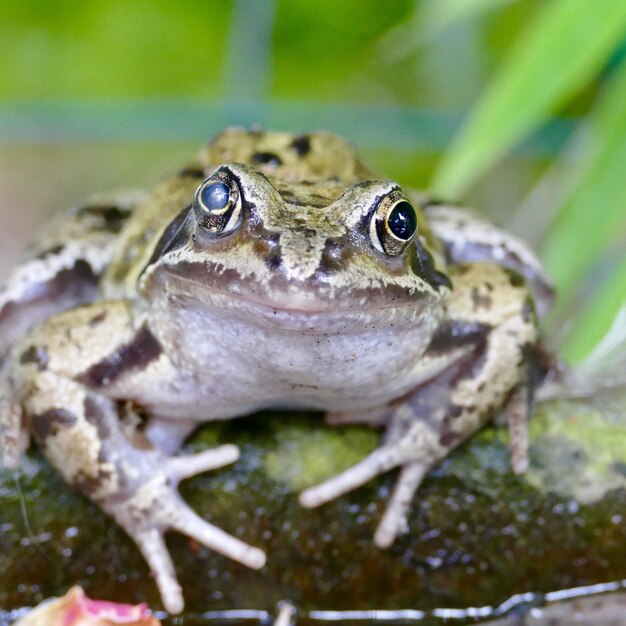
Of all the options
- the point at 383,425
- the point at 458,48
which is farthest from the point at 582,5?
the point at 458,48

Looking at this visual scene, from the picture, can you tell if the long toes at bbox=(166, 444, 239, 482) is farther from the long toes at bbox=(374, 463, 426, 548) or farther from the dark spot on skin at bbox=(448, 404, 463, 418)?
the dark spot on skin at bbox=(448, 404, 463, 418)

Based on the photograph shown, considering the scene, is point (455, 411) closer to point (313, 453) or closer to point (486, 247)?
point (313, 453)

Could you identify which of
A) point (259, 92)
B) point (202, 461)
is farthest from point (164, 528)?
point (259, 92)

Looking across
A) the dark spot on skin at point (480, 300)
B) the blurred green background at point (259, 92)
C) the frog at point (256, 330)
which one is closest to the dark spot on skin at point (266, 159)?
the frog at point (256, 330)

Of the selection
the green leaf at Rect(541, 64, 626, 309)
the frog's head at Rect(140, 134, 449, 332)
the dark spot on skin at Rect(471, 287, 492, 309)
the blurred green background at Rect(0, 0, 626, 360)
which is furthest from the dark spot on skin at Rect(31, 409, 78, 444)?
the blurred green background at Rect(0, 0, 626, 360)

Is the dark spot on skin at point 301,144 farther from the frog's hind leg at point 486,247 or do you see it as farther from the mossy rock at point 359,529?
the mossy rock at point 359,529

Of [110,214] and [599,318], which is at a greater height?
[110,214]
